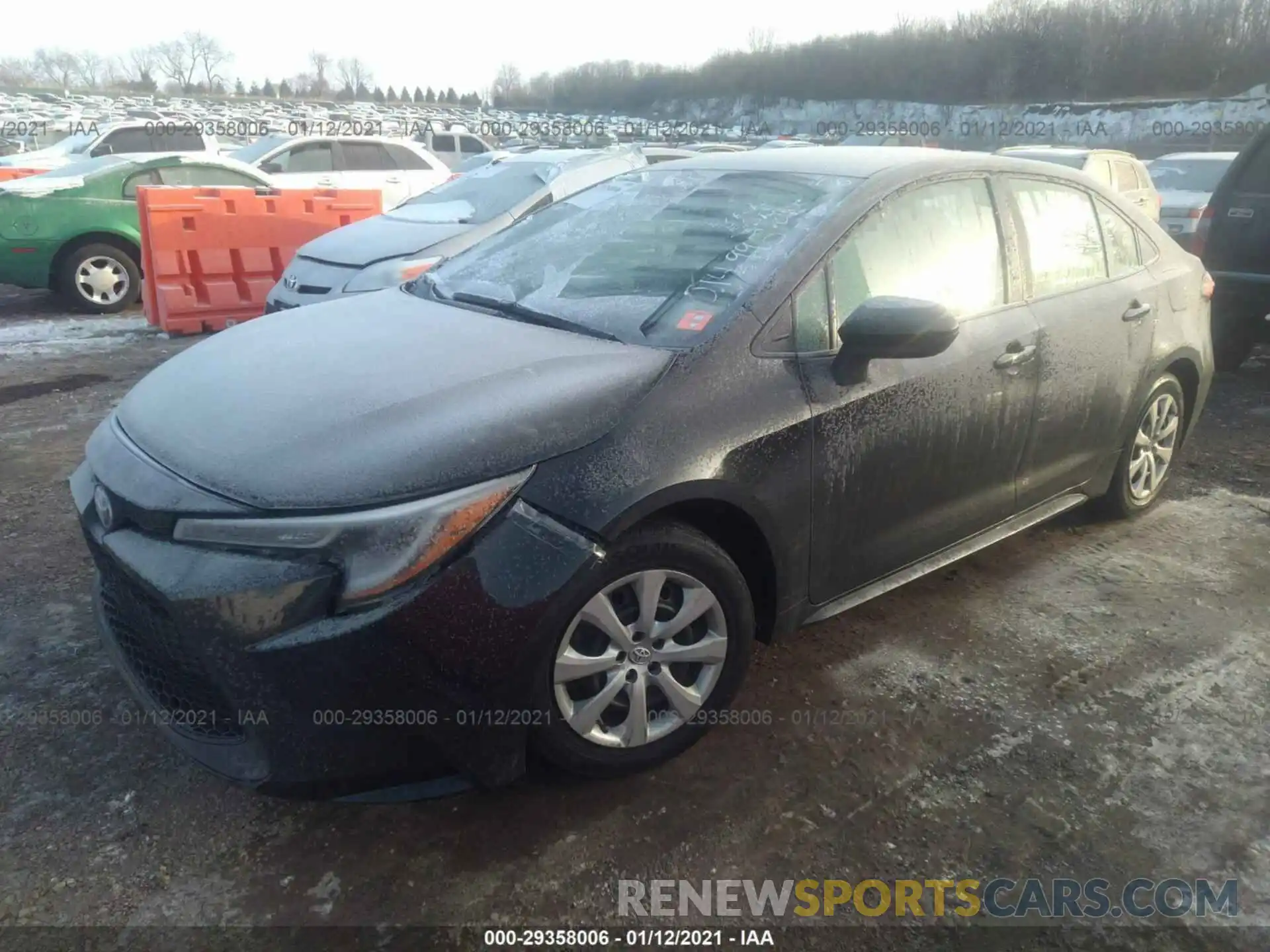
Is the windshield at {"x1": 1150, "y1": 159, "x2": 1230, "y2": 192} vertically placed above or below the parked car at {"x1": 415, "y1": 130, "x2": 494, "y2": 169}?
below

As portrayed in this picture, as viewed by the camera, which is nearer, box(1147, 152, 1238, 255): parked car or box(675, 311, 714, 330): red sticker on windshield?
box(675, 311, 714, 330): red sticker on windshield

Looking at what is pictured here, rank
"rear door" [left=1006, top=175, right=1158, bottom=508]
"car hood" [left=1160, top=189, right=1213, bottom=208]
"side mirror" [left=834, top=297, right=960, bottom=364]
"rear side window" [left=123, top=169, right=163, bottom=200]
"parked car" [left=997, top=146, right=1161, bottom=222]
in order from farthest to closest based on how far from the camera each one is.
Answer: "car hood" [left=1160, top=189, right=1213, bottom=208]
"parked car" [left=997, top=146, right=1161, bottom=222]
"rear side window" [left=123, top=169, right=163, bottom=200]
"rear door" [left=1006, top=175, right=1158, bottom=508]
"side mirror" [left=834, top=297, right=960, bottom=364]

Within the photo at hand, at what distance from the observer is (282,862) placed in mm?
2229

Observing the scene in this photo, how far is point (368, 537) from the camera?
6.58 feet

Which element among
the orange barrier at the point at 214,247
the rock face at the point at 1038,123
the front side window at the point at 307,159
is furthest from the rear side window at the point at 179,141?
the rock face at the point at 1038,123

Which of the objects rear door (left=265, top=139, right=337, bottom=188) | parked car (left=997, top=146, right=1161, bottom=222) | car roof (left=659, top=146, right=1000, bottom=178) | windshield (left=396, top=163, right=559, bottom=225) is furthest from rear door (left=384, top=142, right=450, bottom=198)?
car roof (left=659, top=146, right=1000, bottom=178)

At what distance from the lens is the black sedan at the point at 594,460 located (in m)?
2.04

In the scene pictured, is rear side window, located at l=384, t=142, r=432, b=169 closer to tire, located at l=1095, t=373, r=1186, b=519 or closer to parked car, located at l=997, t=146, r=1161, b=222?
parked car, located at l=997, t=146, r=1161, b=222

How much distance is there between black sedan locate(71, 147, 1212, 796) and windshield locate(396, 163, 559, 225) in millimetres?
3938

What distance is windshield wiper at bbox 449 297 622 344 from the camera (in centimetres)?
271

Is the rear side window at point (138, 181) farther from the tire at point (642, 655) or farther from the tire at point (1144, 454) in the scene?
the tire at point (1144, 454)

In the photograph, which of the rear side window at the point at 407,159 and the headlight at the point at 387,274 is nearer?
the headlight at the point at 387,274

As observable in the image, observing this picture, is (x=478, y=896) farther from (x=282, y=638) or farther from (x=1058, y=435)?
(x=1058, y=435)

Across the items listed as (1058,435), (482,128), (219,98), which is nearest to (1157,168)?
(1058,435)
